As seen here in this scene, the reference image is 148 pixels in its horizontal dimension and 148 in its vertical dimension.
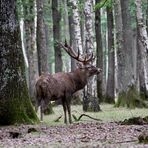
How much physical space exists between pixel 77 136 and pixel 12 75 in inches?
138

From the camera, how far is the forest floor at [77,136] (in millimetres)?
9617

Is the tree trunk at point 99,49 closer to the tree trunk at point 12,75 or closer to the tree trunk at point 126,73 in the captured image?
the tree trunk at point 126,73

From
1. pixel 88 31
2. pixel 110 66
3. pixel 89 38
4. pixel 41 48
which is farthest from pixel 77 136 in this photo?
pixel 110 66

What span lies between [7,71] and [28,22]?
43.9 ft

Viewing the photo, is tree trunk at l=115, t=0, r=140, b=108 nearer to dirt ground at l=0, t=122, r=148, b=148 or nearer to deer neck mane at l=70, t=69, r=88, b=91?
deer neck mane at l=70, t=69, r=88, b=91

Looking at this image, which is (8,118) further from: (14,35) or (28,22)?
(28,22)

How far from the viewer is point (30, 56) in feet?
85.9

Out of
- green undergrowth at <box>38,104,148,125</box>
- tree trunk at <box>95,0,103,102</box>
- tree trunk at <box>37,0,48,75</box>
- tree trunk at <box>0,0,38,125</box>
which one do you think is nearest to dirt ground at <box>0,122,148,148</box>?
tree trunk at <box>0,0,38,125</box>

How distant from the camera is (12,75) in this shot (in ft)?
44.6

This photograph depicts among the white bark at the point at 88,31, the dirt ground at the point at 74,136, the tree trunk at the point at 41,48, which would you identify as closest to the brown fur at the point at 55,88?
the dirt ground at the point at 74,136

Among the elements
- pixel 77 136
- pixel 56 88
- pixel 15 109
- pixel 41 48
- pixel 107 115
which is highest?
pixel 41 48

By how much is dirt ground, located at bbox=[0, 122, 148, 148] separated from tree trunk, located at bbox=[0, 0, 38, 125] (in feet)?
1.99

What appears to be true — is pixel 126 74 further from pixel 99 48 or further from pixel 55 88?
pixel 55 88

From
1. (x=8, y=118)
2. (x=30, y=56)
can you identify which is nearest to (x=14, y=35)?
(x=8, y=118)
